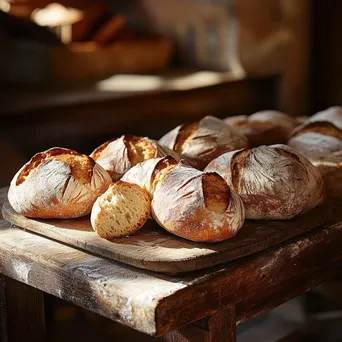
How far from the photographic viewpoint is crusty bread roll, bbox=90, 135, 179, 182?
212 cm

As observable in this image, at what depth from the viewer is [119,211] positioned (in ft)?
5.90

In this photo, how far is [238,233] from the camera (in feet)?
6.01

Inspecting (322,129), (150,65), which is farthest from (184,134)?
(150,65)

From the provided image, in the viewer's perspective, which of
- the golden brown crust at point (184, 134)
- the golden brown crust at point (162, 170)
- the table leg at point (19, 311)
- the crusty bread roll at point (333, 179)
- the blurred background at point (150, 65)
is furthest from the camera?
the blurred background at point (150, 65)

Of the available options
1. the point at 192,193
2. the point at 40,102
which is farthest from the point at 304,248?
the point at 40,102

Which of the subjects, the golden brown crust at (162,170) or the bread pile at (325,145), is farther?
the bread pile at (325,145)

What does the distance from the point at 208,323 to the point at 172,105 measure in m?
3.29

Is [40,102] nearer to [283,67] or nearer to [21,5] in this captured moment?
[21,5]

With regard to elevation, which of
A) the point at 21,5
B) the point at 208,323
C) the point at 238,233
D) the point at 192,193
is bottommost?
the point at 208,323

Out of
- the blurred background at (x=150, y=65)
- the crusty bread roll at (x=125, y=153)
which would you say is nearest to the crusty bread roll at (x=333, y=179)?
the crusty bread roll at (x=125, y=153)

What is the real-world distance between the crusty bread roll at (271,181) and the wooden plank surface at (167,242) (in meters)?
0.04

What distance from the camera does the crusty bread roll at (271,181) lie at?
6.31 ft

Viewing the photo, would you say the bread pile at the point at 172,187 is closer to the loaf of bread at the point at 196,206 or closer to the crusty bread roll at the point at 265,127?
the loaf of bread at the point at 196,206

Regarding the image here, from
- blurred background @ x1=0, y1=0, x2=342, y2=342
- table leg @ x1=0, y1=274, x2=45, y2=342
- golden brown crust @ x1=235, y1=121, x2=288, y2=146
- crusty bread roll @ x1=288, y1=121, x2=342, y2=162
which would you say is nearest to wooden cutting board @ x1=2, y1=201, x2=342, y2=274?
table leg @ x1=0, y1=274, x2=45, y2=342
